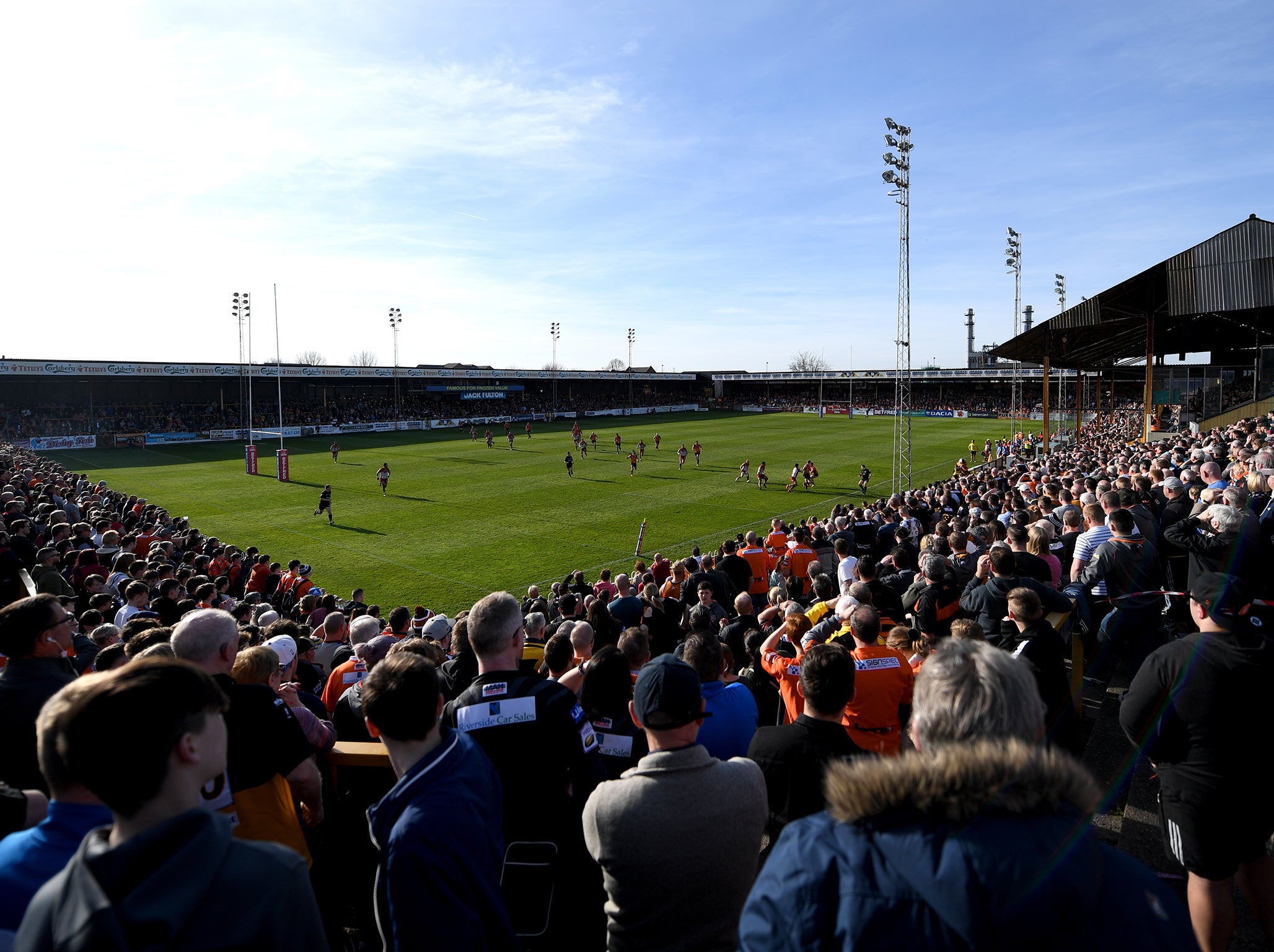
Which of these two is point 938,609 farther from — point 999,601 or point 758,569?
point 758,569

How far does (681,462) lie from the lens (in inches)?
1495

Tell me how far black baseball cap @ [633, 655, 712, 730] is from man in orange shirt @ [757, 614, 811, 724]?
1.28 m

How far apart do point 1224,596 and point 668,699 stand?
3.02 m

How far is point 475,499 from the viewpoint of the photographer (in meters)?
29.2

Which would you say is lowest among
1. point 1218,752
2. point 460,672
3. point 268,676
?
point 460,672

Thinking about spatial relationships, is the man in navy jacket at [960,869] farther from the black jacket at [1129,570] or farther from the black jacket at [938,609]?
the black jacket at [1129,570]

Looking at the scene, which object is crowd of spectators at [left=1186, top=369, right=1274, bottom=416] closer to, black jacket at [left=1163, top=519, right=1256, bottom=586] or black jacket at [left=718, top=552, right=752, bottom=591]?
black jacket at [left=718, top=552, right=752, bottom=591]

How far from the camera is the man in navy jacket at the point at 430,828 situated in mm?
2430

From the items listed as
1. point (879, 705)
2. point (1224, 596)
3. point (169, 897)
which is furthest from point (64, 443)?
point (1224, 596)

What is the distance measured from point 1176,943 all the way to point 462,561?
19.5 meters

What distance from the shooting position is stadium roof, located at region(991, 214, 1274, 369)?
781 inches

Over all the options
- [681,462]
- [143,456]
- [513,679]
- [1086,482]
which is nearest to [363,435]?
[143,456]

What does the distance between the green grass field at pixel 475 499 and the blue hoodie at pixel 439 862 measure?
46.2 ft

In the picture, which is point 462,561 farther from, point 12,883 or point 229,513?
point 12,883
